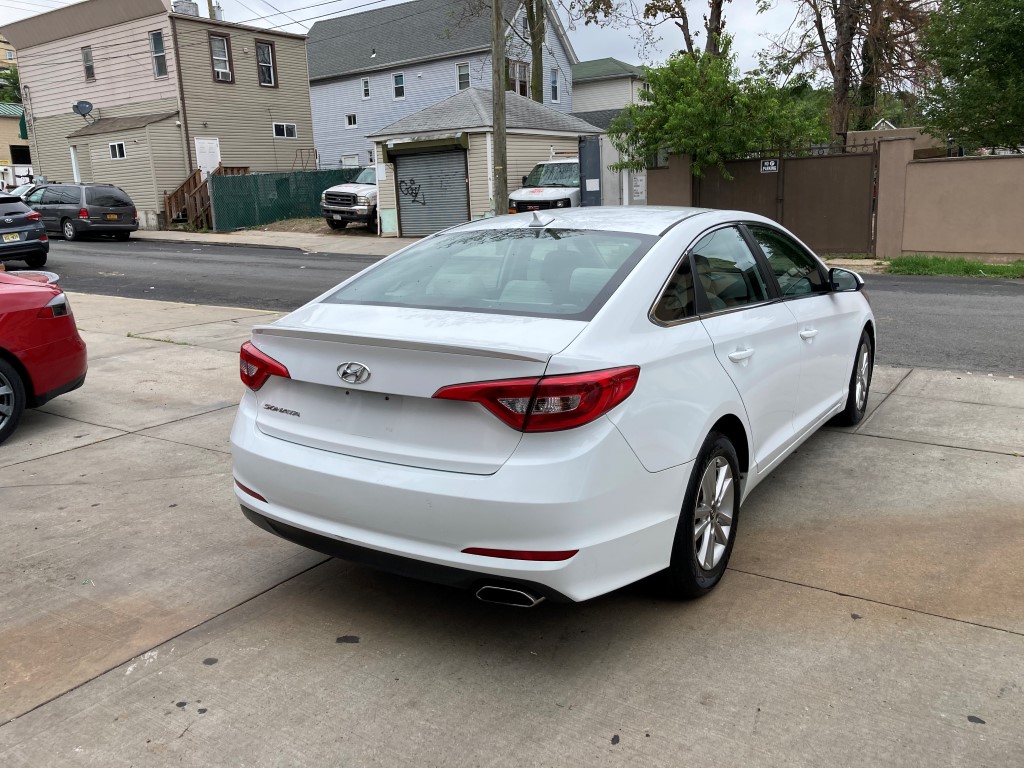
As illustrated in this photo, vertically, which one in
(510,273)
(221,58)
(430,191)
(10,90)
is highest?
(10,90)

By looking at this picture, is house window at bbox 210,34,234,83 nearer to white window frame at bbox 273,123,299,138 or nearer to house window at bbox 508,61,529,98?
white window frame at bbox 273,123,299,138

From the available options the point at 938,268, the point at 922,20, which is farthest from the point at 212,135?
the point at 938,268

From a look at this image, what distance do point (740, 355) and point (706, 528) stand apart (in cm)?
75

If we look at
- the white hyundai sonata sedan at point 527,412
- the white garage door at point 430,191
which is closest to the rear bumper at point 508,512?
the white hyundai sonata sedan at point 527,412

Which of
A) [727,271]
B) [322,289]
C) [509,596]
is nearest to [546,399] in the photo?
[509,596]

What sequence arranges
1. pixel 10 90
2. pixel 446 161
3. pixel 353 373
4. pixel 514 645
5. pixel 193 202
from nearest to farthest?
pixel 353 373
pixel 514 645
pixel 446 161
pixel 193 202
pixel 10 90

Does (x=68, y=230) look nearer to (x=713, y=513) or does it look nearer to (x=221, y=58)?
(x=221, y=58)

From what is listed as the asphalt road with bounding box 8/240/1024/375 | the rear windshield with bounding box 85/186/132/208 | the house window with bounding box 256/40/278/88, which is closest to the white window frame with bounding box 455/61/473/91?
the house window with bounding box 256/40/278/88

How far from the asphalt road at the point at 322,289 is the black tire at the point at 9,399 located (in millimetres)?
6344

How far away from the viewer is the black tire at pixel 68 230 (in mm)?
25622

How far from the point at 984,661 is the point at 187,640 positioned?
2.94 metres

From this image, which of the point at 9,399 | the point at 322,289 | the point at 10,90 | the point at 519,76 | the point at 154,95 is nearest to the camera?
the point at 9,399

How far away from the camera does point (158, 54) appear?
1212 inches

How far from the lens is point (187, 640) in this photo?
3.43 meters
